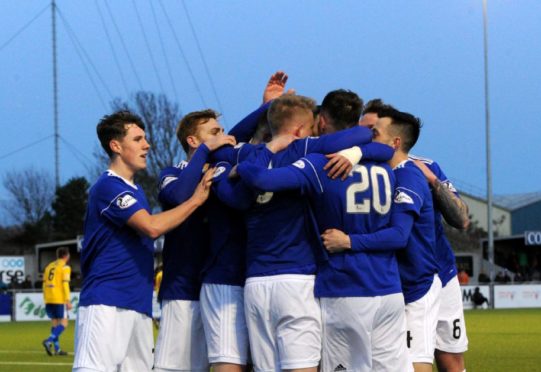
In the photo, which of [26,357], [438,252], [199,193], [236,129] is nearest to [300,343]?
[199,193]

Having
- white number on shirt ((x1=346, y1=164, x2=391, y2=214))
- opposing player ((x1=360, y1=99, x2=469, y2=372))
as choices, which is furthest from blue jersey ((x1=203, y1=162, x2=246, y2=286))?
opposing player ((x1=360, y1=99, x2=469, y2=372))

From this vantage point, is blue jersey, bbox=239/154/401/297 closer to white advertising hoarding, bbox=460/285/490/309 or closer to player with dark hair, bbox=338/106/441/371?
player with dark hair, bbox=338/106/441/371

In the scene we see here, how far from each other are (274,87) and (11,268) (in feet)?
151

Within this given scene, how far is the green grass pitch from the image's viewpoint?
1702 cm

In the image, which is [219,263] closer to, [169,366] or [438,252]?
[169,366]

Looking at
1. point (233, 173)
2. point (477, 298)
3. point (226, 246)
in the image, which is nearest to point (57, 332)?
point (226, 246)

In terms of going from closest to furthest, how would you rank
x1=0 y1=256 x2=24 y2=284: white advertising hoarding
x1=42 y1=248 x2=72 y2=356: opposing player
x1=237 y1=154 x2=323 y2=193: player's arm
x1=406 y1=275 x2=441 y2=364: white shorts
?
1. x1=237 y1=154 x2=323 y2=193: player's arm
2. x1=406 y1=275 x2=441 y2=364: white shorts
3. x1=42 y1=248 x2=72 y2=356: opposing player
4. x1=0 y1=256 x2=24 y2=284: white advertising hoarding

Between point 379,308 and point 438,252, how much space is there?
216cm

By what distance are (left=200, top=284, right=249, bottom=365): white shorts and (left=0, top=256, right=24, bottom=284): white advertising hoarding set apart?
45.6 metres

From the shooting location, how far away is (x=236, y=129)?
8117 mm

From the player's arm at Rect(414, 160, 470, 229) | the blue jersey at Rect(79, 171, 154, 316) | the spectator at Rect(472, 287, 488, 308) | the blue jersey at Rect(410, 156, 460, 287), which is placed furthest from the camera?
the spectator at Rect(472, 287, 488, 308)

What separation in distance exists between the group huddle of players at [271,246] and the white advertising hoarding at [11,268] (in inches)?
1779

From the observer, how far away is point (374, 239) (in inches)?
287

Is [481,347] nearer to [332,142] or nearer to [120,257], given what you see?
[120,257]
